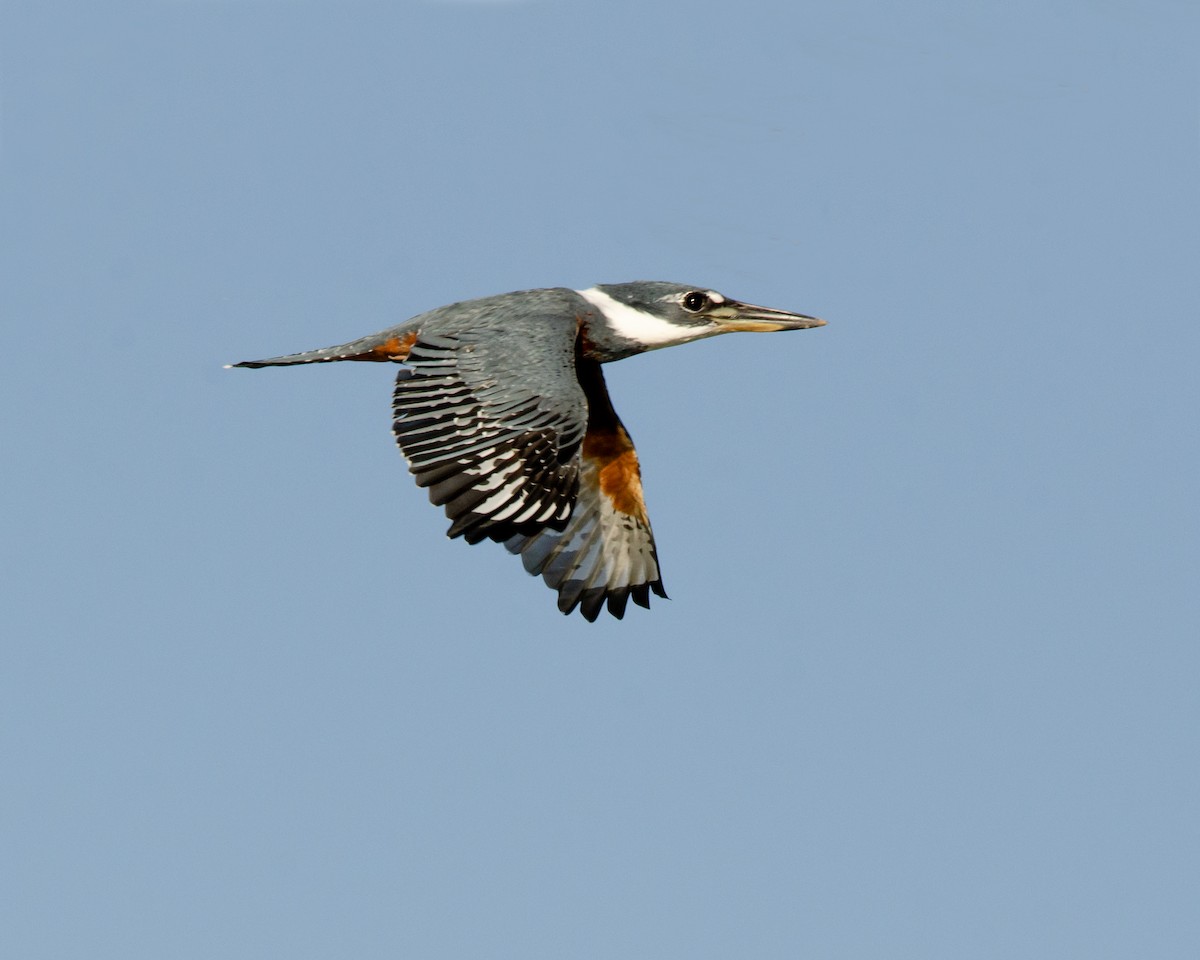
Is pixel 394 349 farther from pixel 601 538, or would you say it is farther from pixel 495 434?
pixel 601 538

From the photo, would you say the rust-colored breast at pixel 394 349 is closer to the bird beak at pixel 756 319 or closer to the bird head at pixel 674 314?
the bird head at pixel 674 314

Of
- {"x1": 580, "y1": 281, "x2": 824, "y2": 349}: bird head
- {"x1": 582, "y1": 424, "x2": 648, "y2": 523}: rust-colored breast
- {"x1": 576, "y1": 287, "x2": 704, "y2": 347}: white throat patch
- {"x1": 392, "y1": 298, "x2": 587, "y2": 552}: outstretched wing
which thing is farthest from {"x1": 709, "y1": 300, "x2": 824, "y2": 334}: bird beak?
{"x1": 392, "y1": 298, "x2": 587, "y2": 552}: outstretched wing

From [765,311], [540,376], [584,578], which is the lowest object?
[584,578]

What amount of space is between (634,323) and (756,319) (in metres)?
1.17

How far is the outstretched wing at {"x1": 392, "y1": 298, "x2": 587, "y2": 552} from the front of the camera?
41.8 feet

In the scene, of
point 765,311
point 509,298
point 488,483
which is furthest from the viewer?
point 765,311

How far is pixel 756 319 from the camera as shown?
15938 millimetres

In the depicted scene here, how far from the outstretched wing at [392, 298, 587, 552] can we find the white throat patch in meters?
1.73

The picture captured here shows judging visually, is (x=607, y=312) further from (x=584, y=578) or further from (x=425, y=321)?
(x=584, y=578)

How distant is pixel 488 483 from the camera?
12.7 m

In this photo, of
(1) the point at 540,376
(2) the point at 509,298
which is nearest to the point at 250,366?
(2) the point at 509,298

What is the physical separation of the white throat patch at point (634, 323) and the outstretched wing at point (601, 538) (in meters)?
0.86

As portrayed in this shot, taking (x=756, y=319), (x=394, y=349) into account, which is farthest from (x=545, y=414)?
(x=756, y=319)

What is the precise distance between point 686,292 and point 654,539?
2.40m
